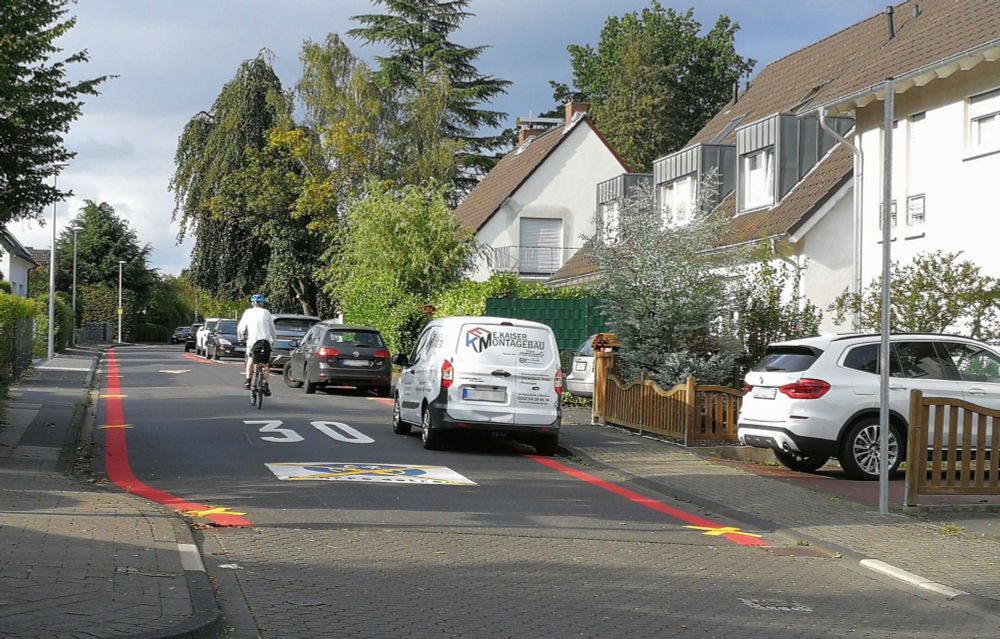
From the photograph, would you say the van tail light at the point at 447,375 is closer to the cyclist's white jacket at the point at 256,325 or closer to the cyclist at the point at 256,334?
the cyclist at the point at 256,334

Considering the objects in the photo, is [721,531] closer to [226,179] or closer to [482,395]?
[482,395]

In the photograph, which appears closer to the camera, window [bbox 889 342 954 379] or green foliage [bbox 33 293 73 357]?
window [bbox 889 342 954 379]

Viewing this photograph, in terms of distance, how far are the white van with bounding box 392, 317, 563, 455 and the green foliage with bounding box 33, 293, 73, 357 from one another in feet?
91.2

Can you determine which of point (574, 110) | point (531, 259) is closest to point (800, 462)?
point (531, 259)

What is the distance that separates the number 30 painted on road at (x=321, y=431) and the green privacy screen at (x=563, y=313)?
800cm

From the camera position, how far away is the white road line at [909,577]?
27.3 feet

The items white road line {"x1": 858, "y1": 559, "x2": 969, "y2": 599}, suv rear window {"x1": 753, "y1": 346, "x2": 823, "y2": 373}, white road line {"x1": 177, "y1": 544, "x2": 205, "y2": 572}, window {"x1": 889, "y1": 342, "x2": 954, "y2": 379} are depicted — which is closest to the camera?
white road line {"x1": 177, "y1": 544, "x2": 205, "y2": 572}

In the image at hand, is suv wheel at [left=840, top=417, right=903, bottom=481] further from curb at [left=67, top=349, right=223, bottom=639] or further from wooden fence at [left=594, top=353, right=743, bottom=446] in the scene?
curb at [left=67, top=349, right=223, bottom=639]

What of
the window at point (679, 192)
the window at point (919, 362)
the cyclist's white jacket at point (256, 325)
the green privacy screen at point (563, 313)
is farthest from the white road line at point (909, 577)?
the window at point (679, 192)

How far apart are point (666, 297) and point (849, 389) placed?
5723mm

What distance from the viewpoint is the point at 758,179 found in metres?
29.2

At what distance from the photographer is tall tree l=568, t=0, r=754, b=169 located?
64.9 meters

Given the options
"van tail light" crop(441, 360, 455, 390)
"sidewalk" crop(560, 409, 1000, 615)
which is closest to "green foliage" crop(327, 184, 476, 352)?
"van tail light" crop(441, 360, 455, 390)

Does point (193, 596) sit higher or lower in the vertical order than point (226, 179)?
lower
